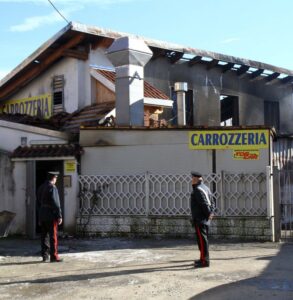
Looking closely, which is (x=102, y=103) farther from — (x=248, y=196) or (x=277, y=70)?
(x=277, y=70)

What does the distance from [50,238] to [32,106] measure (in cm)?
961

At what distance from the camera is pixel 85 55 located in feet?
51.1

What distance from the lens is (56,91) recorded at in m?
16.6

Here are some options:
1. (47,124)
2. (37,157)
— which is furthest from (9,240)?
(47,124)

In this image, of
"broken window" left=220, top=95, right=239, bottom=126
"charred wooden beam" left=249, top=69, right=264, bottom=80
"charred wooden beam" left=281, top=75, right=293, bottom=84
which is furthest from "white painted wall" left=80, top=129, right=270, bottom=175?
"charred wooden beam" left=281, top=75, right=293, bottom=84

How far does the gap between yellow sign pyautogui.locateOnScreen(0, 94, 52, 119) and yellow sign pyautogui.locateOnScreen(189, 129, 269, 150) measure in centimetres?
701

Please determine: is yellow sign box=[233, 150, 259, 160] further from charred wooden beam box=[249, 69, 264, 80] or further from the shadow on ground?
charred wooden beam box=[249, 69, 264, 80]

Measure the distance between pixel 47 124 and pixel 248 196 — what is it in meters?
6.52

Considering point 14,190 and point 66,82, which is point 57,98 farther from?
point 14,190

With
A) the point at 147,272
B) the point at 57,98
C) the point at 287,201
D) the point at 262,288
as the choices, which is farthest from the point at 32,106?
the point at 262,288

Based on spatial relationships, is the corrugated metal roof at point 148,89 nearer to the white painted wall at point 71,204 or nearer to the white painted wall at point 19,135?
the white painted wall at point 19,135

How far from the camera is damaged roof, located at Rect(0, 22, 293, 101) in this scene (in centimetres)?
1519

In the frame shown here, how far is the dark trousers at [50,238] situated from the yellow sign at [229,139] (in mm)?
4016

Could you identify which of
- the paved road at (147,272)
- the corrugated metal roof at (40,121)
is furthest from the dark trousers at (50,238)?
the corrugated metal roof at (40,121)
